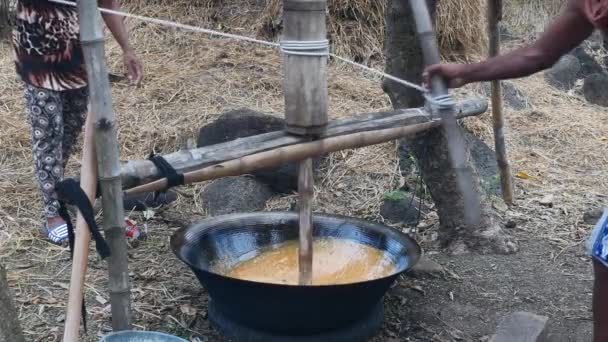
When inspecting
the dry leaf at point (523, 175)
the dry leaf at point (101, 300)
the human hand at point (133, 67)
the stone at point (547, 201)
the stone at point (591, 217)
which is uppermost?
the human hand at point (133, 67)

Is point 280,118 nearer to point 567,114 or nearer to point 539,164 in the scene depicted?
point 539,164

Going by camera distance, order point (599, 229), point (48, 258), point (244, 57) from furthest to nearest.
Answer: point (244, 57) < point (48, 258) < point (599, 229)

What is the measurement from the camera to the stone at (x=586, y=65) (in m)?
7.51

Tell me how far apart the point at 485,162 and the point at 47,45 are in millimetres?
2838

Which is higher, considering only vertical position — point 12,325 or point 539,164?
point 12,325

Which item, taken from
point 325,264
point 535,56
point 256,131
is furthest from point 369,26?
point 535,56

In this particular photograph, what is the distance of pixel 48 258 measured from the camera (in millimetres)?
3412

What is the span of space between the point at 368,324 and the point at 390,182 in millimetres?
1701

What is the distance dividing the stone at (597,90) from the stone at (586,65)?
516 mm

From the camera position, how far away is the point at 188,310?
2998 mm

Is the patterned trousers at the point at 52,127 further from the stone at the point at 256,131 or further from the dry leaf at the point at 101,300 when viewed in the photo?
the stone at the point at 256,131

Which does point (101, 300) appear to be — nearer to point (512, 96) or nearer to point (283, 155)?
point (283, 155)

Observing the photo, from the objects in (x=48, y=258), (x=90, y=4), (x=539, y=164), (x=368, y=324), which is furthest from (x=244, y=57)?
(x=90, y=4)

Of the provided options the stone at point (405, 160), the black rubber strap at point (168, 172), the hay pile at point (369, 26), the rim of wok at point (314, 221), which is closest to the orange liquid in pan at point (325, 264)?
the rim of wok at point (314, 221)
